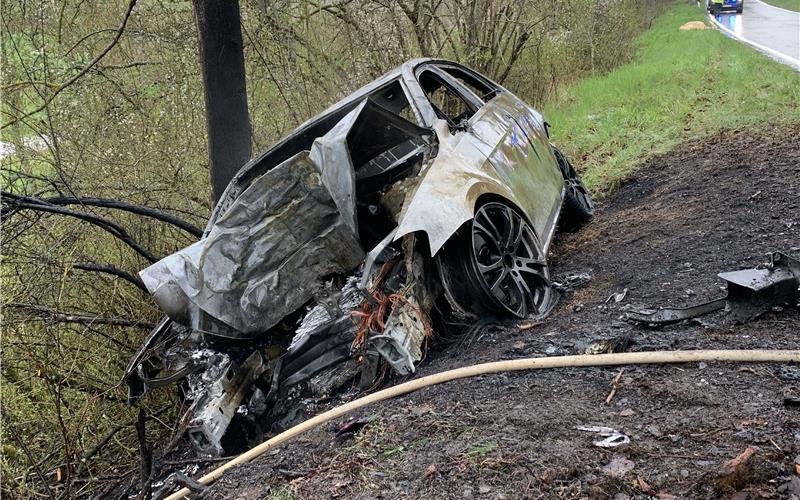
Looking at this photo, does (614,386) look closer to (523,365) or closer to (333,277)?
(523,365)

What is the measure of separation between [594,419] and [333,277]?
1.92 meters

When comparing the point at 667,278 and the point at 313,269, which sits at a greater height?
the point at 313,269

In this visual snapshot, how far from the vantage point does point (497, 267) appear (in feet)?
13.5

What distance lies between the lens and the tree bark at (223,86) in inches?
254

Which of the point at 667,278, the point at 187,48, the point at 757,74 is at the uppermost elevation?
the point at 187,48

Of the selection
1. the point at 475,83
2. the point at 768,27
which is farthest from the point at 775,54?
the point at 475,83

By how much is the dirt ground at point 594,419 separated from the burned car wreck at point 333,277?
37 centimetres

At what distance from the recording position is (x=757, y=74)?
10.2 meters

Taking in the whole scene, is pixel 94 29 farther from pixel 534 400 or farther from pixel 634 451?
pixel 634 451

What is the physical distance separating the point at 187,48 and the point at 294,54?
59.9 inches

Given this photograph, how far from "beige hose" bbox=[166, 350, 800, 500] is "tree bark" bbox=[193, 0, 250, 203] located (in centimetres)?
399

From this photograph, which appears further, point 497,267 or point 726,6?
point 726,6

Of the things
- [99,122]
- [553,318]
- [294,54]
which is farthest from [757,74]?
[99,122]

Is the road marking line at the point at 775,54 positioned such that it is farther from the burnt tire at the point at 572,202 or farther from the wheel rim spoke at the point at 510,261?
the wheel rim spoke at the point at 510,261
